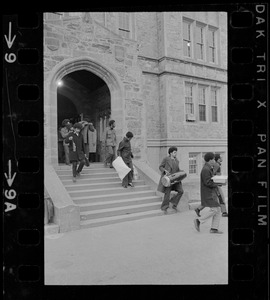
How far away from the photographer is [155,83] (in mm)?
12836

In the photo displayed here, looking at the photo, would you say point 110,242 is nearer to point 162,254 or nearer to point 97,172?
point 162,254

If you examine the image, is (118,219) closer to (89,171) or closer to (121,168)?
(121,168)

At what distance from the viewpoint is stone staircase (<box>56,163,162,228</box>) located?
6191mm

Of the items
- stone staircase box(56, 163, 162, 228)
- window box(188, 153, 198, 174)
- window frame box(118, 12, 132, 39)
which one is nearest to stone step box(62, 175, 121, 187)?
stone staircase box(56, 163, 162, 228)

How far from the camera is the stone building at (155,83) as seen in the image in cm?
969

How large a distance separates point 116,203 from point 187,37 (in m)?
10.5

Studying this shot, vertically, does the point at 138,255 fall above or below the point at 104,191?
below

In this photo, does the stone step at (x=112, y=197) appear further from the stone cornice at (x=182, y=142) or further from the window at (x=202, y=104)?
the window at (x=202, y=104)

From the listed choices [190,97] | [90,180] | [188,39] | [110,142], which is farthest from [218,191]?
[188,39]

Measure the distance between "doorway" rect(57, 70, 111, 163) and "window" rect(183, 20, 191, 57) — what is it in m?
5.25

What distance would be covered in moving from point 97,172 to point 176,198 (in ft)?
9.65

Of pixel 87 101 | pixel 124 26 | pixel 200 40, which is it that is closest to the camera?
pixel 124 26

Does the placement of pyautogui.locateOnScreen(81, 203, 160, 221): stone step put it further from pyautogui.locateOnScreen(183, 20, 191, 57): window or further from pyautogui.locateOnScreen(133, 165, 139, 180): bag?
pyautogui.locateOnScreen(183, 20, 191, 57): window
